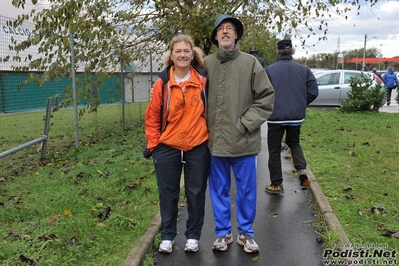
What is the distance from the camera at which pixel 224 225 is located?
366 centimetres

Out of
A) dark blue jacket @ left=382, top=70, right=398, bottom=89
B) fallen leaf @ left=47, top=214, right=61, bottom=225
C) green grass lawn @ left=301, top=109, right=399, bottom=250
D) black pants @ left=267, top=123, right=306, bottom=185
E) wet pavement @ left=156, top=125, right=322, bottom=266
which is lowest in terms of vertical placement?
wet pavement @ left=156, top=125, right=322, bottom=266

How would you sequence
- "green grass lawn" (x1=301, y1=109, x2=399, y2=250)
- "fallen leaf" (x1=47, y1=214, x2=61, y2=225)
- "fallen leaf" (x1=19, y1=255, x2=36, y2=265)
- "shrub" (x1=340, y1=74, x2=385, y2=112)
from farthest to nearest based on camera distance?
"shrub" (x1=340, y1=74, x2=385, y2=112), "fallen leaf" (x1=47, y1=214, x2=61, y2=225), "green grass lawn" (x1=301, y1=109, x2=399, y2=250), "fallen leaf" (x1=19, y1=255, x2=36, y2=265)

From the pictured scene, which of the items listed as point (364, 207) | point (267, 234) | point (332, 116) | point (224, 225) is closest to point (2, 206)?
point (224, 225)

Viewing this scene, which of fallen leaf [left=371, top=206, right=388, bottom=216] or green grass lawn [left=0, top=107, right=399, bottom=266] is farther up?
fallen leaf [left=371, top=206, right=388, bottom=216]

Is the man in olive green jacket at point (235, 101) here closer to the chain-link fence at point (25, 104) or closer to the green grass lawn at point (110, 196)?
the green grass lawn at point (110, 196)

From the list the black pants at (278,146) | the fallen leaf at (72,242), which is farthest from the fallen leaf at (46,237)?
the black pants at (278,146)

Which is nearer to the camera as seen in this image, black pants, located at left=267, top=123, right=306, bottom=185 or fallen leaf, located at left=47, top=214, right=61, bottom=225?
fallen leaf, located at left=47, top=214, right=61, bottom=225

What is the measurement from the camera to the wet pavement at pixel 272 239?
349 centimetres

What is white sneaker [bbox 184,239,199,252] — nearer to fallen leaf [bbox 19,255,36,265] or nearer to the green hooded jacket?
the green hooded jacket

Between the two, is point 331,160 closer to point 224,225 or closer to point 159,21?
point 224,225

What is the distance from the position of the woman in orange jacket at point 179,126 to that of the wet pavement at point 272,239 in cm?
17

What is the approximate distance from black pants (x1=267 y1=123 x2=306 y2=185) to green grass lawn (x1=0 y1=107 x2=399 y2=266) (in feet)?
1.80

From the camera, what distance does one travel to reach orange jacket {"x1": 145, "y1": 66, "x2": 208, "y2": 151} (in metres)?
3.32

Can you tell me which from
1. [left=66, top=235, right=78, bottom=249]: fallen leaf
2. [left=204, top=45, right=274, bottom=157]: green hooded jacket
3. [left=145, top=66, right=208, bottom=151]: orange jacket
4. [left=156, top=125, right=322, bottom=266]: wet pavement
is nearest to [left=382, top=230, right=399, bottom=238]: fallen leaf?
[left=156, top=125, right=322, bottom=266]: wet pavement
